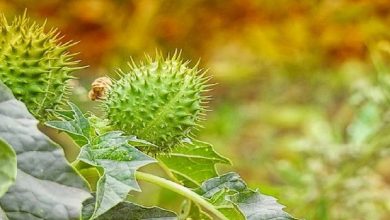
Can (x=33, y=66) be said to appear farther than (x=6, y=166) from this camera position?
Yes

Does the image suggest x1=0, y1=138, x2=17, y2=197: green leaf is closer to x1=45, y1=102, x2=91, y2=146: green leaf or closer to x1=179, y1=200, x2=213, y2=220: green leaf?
x1=45, y1=102, x2=91, y2=146: green leaf

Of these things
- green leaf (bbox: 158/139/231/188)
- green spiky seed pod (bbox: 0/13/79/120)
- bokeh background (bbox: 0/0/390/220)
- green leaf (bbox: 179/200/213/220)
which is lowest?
green leaf (bbox: 179/200/213/220)

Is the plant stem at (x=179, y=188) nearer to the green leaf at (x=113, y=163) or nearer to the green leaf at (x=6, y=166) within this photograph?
the green leaf at (x=113, y=163)

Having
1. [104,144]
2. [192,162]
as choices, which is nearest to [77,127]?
[104,144]

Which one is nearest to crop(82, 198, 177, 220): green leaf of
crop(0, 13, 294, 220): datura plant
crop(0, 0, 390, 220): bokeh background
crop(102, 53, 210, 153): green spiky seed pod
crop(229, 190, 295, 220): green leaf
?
crop(0, 13, 294, 220): datura plant

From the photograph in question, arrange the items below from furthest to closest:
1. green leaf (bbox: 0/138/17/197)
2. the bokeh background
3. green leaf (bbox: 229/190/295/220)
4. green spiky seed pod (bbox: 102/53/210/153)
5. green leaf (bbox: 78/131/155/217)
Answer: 1. the bokeh background
2. green spiky seed pod (bbox: 102/53/210/153)
3. green leaf (bbox: 229/190/295/220)
4. green leaf (bbox: 78/131/155/217)
5. green leaf (bbox: 0/138/17/197)

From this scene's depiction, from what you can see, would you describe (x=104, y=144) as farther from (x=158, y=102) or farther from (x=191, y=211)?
(x=158, y=102)

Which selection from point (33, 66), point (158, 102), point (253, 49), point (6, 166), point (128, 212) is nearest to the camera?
point (6, 166)

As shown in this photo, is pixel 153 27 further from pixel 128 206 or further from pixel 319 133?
pixel 128 206
